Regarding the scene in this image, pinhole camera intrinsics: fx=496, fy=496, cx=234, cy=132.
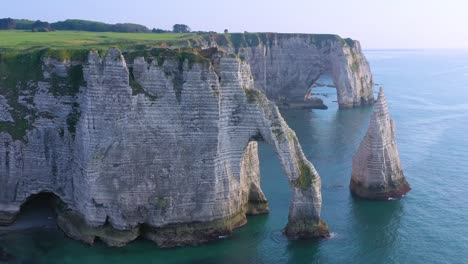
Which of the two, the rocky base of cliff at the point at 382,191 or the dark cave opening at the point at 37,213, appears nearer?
the dark cave opening at the point at 37,213

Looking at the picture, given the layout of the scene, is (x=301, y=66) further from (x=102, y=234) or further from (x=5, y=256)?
(x=5, y=256)

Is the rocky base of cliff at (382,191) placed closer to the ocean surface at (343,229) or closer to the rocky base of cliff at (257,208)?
the ocean surface at (343,229)

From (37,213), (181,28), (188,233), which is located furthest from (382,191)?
(181,28)

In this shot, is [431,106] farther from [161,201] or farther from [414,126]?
[161,201]

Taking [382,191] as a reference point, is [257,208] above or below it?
below

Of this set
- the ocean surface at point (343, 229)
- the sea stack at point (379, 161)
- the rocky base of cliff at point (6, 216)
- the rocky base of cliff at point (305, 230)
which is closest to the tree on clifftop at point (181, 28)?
the ocean surface at point (343, 229)
